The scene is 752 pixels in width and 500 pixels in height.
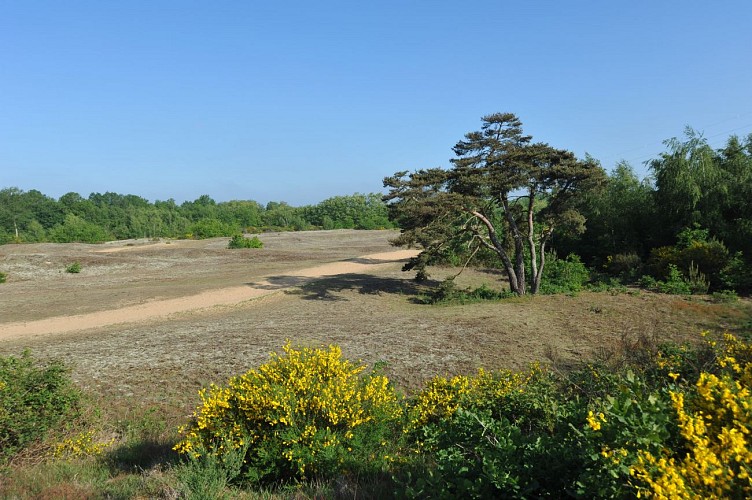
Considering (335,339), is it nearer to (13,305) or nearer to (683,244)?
(13,305)

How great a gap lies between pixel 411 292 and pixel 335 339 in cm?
874

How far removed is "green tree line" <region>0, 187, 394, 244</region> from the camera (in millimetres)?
54875

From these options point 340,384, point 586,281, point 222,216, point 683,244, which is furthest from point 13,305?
point 222,216

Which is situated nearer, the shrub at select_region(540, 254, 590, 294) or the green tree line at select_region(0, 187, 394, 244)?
the shrub at select_region(540, 254, 590, 294)

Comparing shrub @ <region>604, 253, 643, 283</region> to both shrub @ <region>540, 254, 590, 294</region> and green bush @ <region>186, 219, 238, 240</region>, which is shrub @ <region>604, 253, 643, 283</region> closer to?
shrub @ <region>540, 254, 590, 294</region>

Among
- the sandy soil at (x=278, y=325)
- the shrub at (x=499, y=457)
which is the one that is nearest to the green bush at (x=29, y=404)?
the sandy soil at (x=278, y=325)

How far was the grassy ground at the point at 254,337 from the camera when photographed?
16.4 feet

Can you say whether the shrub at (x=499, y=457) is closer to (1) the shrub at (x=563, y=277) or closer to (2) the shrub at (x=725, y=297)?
(2) the shrub at (x=725, y=297)

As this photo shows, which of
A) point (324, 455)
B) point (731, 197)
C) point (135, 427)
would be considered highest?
point (731, 197)

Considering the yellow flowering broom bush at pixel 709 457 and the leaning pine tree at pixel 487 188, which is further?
the leaning pine tree at pixel 487 188

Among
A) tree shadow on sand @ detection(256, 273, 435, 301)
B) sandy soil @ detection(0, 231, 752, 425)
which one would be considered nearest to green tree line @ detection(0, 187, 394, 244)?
sandy soil @ detection(0, 231, 752, 425)

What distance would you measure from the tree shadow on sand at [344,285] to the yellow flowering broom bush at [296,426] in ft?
42.4

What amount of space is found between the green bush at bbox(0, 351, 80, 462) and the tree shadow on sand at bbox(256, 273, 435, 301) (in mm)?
11676

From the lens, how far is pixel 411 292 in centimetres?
1895
